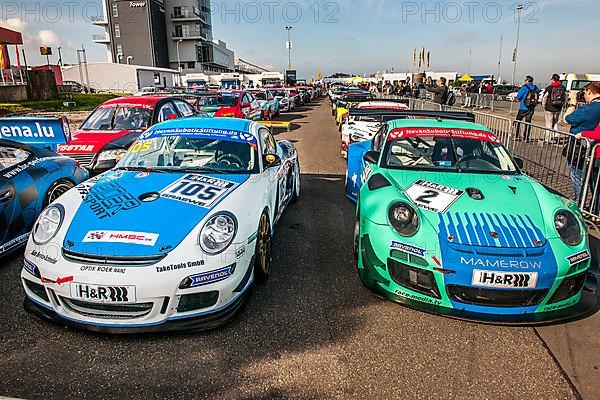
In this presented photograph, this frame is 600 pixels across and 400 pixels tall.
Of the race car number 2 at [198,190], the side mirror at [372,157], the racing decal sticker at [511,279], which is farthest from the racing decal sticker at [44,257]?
the side mirror at [372,157]

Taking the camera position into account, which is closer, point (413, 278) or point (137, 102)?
point (413, 278)

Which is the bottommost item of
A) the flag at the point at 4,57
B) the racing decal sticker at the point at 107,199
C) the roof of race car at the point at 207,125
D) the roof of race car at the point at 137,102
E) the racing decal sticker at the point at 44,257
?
the racing decal sticker at the point at 44,257

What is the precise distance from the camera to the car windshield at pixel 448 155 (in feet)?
14.5

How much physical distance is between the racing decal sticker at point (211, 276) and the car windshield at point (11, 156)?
2.96 meters

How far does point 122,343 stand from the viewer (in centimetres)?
288

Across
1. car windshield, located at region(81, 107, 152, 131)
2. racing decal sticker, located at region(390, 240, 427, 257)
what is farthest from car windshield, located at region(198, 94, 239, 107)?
racing decal sticker, located at region(390, 240, 427, 257)

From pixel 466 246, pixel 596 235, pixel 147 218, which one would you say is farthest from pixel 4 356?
pixel 596 235

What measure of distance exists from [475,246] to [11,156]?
16.0 feet

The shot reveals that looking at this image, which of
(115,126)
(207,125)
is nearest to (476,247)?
(207,125)

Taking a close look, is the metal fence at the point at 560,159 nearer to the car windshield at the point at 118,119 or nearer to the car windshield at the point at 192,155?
the car windshield at the point at 192,155

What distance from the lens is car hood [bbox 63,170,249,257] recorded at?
283 centimetres

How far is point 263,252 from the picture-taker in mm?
3697

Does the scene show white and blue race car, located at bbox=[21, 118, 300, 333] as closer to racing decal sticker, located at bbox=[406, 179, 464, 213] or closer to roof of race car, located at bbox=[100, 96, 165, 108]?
racing decal sticker, located at bbox=[406, 179, 464, 213]

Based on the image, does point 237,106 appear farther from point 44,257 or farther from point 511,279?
point 511,279
